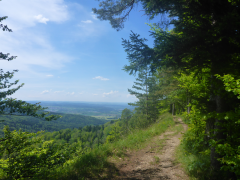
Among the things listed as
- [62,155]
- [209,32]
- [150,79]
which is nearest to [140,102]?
[150,79]

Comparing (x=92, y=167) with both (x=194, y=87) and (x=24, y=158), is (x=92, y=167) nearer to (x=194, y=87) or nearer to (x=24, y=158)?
(x=24, y=158)

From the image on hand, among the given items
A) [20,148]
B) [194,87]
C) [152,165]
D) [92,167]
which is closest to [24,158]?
[20,148]

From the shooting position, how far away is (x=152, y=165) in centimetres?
610

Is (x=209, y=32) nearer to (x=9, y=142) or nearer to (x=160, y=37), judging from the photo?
(x=160, y=37)

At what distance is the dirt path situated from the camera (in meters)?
5.14

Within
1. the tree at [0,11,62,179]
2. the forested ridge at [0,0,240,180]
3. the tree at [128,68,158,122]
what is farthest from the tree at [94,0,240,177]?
the tree at [128,68,158,122]

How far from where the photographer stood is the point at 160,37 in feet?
14.9

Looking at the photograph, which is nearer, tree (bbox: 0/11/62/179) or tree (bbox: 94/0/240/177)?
tree (bbox: 94/0/240/177)

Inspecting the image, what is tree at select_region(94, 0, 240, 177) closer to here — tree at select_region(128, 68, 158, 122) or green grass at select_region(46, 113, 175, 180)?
green grass at select_region(46, 113, 175, 180)

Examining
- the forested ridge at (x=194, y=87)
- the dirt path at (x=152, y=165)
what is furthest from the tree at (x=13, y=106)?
the dirt path at (x=152, y=165)

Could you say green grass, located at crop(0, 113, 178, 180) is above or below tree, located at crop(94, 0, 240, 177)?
below

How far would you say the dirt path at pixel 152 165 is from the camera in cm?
514

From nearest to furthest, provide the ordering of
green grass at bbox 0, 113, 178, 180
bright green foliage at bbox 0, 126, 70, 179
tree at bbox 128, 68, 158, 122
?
green grass at bbox 0, 113, 178, 180 < bright green foliage at bbox 0, 126, 70, 179 < tree at bbox 128, 68, 158, 122

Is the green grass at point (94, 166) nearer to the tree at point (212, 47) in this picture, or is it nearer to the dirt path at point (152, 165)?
the dirt path at point (152, 165)
